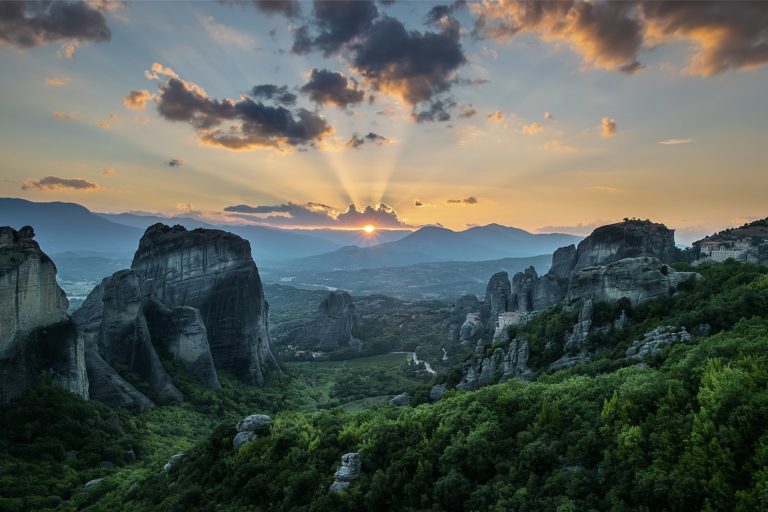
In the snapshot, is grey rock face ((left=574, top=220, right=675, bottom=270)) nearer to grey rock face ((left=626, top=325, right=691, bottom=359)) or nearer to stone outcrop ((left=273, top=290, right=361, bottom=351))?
grey rock face ((left=626, top=325, right=691, bottom=359))

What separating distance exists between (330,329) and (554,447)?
11116 cm

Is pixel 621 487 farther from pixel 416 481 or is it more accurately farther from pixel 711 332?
pixel 711 332

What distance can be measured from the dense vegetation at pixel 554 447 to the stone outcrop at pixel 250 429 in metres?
0.72

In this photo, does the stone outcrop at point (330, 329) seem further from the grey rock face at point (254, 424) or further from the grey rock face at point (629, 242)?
the grey rock face at point (254, 424)

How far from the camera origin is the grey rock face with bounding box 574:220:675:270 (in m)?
79.2

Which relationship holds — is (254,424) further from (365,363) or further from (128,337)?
(365,363)

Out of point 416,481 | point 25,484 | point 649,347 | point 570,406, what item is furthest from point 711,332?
point 25,484

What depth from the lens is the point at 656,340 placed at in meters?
27.8

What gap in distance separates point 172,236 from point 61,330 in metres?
32.3

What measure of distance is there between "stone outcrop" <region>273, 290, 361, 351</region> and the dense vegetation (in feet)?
293

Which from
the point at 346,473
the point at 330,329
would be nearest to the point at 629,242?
the point at 330,329

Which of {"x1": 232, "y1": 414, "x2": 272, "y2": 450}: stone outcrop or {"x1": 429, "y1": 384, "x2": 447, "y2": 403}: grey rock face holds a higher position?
{"x1": 232, "y1": 414, "x2": 272, "y2": 450}: stone outcrop

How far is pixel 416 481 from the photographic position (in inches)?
691

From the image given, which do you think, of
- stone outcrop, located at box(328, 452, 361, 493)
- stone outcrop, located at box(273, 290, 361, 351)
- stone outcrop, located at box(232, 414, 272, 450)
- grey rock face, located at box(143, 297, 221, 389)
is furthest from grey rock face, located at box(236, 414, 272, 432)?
stone outcrop, located at box(273, 290, 361, 351)
